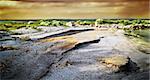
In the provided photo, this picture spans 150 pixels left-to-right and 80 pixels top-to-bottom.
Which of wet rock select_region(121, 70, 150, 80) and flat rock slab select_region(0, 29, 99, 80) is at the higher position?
flat rock slab select_region(0, 29, 99, 80)

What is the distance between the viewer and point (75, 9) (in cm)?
188

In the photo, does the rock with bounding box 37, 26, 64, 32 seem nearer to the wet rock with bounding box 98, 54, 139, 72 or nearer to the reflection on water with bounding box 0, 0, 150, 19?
the reflection on water with bounding box 0, 0, 150, 19

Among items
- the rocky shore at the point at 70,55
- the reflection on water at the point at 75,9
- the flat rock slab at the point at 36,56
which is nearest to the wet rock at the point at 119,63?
the rocky shore at the point at 70,55

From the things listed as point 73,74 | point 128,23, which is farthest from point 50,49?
point 128,23

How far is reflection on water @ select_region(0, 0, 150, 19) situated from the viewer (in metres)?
1.89

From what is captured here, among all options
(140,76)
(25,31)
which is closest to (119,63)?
(140,76)

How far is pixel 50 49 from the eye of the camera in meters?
1.85

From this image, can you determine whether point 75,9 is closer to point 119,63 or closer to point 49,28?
point 49,28

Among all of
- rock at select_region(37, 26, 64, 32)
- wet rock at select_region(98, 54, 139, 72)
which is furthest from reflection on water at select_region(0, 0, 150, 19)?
wet rock at select_region(98, 54, 139, 72)

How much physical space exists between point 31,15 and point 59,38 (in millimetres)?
226

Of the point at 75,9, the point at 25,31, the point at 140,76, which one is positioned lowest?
the point at 140,76

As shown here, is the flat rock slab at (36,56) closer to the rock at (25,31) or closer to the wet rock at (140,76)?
the rock at (25,31)

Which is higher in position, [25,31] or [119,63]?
[25,31]

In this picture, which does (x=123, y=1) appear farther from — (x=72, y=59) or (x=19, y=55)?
(x=19, y=55)
